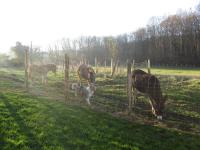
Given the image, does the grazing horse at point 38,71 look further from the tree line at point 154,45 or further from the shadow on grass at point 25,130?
the tree line at point 154,45

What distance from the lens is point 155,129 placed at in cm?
755

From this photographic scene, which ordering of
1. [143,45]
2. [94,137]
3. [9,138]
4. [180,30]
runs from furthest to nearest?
1. [143,45]
2. [180,30]
3. [94,137]
4. [9,138]

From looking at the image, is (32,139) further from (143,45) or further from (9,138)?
(143,45)

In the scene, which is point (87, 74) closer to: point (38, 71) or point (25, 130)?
point (38, 71)

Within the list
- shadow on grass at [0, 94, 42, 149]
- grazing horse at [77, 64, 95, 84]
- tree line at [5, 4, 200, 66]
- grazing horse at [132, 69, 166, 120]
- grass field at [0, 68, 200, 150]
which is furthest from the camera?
tree line at [5, 4, 200, 66]

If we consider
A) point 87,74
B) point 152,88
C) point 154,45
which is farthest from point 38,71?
point 154,45

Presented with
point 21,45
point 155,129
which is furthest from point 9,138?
point 21,45

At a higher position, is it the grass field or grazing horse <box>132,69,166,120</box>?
grazing horse <box>132,69,166,120</box>

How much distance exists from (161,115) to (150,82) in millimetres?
1857

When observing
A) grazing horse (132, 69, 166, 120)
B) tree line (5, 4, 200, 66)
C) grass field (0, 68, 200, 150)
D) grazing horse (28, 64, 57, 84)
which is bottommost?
grass field (0, 68, 200, 150)

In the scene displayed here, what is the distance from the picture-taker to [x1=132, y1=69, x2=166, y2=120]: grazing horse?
9320 mm

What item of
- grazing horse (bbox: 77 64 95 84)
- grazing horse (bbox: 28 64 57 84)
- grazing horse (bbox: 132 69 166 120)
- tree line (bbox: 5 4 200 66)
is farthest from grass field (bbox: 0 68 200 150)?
tree line (bbox: 5 4 200 66)

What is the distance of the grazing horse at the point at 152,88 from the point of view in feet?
30.6

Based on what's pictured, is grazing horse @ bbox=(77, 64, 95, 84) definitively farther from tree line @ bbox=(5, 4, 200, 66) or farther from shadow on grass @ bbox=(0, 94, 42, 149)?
tree line @ bbox=(5, 4, 200, 66)
